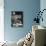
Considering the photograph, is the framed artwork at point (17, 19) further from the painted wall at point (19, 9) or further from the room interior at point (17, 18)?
the painted wall at point (19, 9)

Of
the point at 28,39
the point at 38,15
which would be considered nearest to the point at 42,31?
the point at 28,39

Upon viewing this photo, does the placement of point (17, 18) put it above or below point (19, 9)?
below

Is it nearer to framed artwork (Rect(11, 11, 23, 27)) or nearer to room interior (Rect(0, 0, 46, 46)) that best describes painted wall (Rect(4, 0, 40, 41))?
room interior (Rect(0, 0, 46, 46))

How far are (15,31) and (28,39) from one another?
7.49 feet

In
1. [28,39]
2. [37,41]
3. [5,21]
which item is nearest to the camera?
[37,41]

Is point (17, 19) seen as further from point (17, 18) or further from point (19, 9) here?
point (19, 9)

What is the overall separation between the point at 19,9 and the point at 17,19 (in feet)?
1.37

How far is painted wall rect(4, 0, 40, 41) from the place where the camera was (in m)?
5.57

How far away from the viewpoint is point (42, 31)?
271cm

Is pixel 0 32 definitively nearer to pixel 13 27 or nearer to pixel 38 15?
pixel 13 27

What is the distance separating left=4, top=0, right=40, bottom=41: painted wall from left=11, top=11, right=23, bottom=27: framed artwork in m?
0.12

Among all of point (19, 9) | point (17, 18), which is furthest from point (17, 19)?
point (19, 9)

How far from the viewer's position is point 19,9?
562cm

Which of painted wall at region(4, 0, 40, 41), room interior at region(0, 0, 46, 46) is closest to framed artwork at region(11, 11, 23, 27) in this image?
room interior at region(0, 0, 46, 46)
